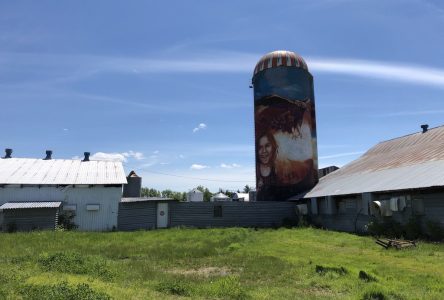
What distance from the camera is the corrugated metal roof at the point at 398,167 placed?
21.3 metres

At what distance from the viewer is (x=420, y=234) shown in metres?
20.1

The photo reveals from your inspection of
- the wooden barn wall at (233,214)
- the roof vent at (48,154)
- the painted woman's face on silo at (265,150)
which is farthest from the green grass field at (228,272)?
the painted woman's face on silo at (265,150)

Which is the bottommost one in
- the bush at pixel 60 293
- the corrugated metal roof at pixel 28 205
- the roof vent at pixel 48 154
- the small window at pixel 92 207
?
the bush at pixel 60 293

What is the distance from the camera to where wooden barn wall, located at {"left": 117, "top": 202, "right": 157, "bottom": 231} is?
104ft

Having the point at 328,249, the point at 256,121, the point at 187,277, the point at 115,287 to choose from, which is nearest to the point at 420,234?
the point at 328,249

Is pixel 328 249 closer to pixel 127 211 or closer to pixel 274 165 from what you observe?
pixel 127 211

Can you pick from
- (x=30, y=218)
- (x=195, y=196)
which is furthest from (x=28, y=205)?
(x=195, y=196)

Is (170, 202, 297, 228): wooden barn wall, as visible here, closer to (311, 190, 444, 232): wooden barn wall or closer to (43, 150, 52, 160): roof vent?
(311, 190, 444, 232): wooden barn wall

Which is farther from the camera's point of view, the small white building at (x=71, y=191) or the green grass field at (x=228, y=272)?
the small white building at (x=71, y=191)

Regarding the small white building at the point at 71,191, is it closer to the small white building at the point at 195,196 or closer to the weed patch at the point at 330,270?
the weed patch at the point at 330,270

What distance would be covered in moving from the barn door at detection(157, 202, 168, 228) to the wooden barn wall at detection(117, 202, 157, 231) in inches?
13.1

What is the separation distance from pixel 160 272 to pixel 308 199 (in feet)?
80.5

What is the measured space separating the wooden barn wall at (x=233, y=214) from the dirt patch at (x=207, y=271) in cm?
1973

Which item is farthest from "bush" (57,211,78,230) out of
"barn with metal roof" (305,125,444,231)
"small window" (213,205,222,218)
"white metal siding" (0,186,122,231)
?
"barn with metal roof" (305,125,444,231)
